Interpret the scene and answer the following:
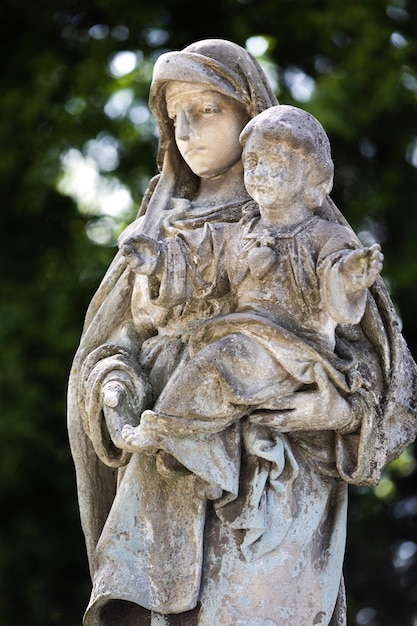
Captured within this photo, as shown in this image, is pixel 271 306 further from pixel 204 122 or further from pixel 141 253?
pixel 204 122

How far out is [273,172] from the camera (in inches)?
251

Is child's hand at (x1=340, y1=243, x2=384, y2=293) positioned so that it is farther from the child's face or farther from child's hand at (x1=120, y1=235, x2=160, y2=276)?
child's hand at (x1=120, y1=235, x2=160, y2=276)

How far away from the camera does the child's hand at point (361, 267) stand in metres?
6.05

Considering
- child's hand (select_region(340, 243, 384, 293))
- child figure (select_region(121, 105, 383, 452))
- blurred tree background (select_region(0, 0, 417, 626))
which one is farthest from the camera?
blurred tree background (select_region(0, 0, 417, 626))

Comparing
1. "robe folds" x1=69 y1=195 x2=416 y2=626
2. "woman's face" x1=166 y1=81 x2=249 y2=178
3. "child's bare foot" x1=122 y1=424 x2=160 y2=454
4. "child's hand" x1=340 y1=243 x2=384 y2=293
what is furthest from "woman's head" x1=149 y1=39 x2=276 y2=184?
"child's bare foot" x1=122 y1=424 x2=160 y2=454

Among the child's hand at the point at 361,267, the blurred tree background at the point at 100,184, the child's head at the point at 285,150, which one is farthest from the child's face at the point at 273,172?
the blurred tree background at the point at 100,184

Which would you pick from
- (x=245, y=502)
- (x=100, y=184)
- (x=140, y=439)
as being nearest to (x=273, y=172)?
(x=140, y=439)

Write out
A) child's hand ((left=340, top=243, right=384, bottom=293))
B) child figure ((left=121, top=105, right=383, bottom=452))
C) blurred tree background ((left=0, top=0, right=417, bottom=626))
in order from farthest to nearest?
blurred tree background ((left=0, top=0, right=417, bottom=626)) < child figure ((left=121, top=105, right=383, bottom=452)) < child's hand ((left=340, top=243, right=384, bottom=293))

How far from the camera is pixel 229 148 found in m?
6.89

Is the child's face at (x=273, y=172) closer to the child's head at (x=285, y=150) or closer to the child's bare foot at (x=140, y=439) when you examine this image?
the child's head at (x=285, y=150)

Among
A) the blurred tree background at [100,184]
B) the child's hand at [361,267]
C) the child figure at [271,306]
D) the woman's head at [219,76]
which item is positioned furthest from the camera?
the blurred tree background at [100,184]

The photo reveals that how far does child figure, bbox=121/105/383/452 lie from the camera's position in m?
6.32

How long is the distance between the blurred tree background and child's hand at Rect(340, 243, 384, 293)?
207 inches

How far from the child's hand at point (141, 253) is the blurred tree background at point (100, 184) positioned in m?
4.99
